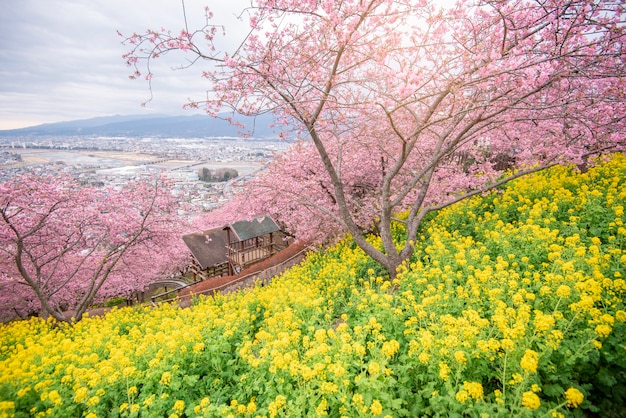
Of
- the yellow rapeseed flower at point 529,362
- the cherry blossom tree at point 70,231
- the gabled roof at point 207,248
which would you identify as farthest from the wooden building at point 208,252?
the yellow rapeseed flower at point 529,362

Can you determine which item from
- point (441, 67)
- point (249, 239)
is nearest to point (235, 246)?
point (249, 239)

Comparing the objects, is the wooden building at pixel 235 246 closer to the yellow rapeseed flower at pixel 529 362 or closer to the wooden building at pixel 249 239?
the wooden building at pixel 249 239

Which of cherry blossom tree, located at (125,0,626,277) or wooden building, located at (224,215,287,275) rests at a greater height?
cherry blossom tree, located at (125,0,626,277)


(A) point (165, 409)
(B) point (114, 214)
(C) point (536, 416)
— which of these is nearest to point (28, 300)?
(B) point (114, 214)

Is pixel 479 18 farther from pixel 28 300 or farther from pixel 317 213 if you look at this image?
pixel 28 300

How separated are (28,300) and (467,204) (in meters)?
23.9

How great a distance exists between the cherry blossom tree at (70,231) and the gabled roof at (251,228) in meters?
5.47

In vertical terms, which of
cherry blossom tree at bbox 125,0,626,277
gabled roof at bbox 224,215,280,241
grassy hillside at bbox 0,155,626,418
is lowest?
gabled roof at bbox 224,215,280,241

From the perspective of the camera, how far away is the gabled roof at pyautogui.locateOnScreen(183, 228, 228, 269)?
2678cm

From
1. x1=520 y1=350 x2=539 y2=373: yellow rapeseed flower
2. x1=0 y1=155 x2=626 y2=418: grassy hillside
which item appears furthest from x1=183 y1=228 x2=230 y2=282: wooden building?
x1=520 y1=350 x2=539 y2=373: yellow rapeseed flower

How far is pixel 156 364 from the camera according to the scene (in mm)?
5266

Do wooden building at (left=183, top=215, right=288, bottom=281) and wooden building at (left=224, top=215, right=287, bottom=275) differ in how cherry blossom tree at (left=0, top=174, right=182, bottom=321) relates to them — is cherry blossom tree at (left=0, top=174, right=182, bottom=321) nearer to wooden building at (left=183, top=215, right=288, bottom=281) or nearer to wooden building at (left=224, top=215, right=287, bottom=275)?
wooden building at (left=224, top=215, right=287, bottom=275)

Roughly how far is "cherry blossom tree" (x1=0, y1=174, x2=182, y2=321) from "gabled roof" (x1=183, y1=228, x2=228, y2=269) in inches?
326

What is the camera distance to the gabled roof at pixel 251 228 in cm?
2231
